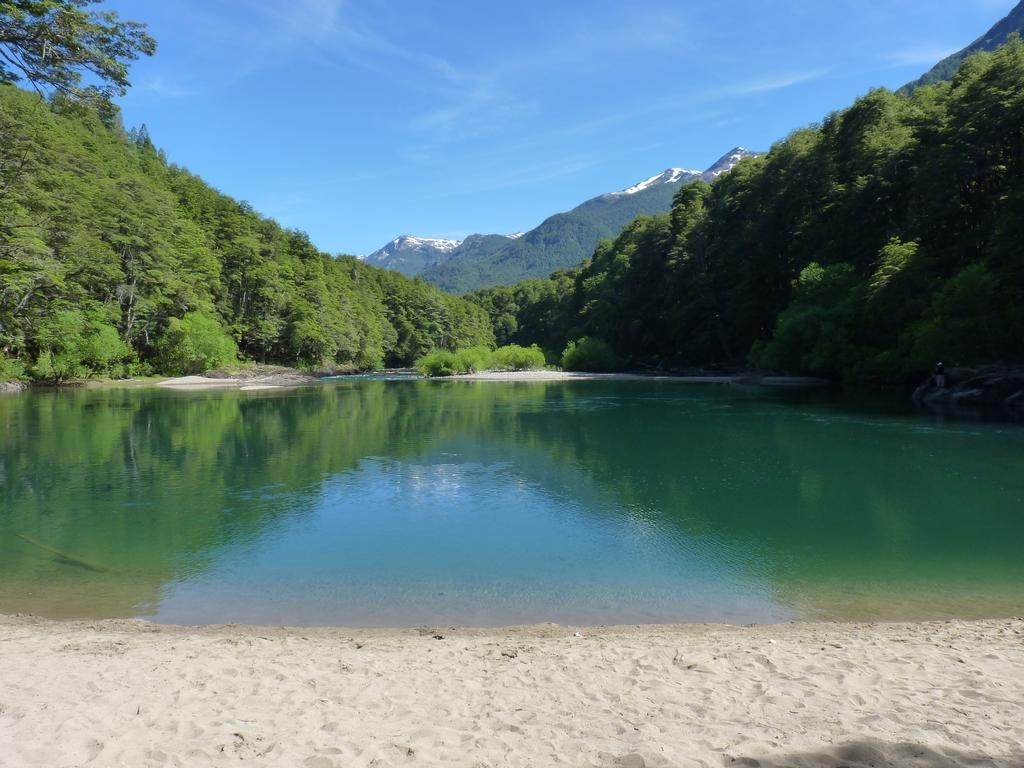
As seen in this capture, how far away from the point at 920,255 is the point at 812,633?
3775 cm

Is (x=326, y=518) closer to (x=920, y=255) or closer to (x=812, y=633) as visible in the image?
(x=812, y=633)

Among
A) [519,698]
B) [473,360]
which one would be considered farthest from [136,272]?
[519,698]

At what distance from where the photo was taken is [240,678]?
16.1ft

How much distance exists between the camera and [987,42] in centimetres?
15288

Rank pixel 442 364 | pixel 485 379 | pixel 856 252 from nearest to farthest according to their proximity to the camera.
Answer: pixel 856 252 → pixel 485 379 → pixel 442 364

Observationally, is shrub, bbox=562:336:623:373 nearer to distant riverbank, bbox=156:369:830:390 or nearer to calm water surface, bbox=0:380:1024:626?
distant riverbank, bbox=156:369:830:390

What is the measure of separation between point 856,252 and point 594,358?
3167 centimetres

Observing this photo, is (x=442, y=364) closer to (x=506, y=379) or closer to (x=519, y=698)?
(x=506, y=379)

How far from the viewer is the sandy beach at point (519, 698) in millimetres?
3697

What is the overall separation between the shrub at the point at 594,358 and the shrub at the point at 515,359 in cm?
471

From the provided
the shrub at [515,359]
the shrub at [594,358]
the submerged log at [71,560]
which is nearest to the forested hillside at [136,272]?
the submerged log at [71,560]

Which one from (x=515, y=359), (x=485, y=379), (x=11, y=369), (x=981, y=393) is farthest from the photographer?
(x=515, y=359)

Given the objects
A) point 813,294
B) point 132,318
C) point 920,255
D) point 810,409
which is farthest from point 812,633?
point 132,318

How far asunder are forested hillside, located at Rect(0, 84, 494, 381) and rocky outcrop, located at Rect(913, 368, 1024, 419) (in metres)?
33.3
